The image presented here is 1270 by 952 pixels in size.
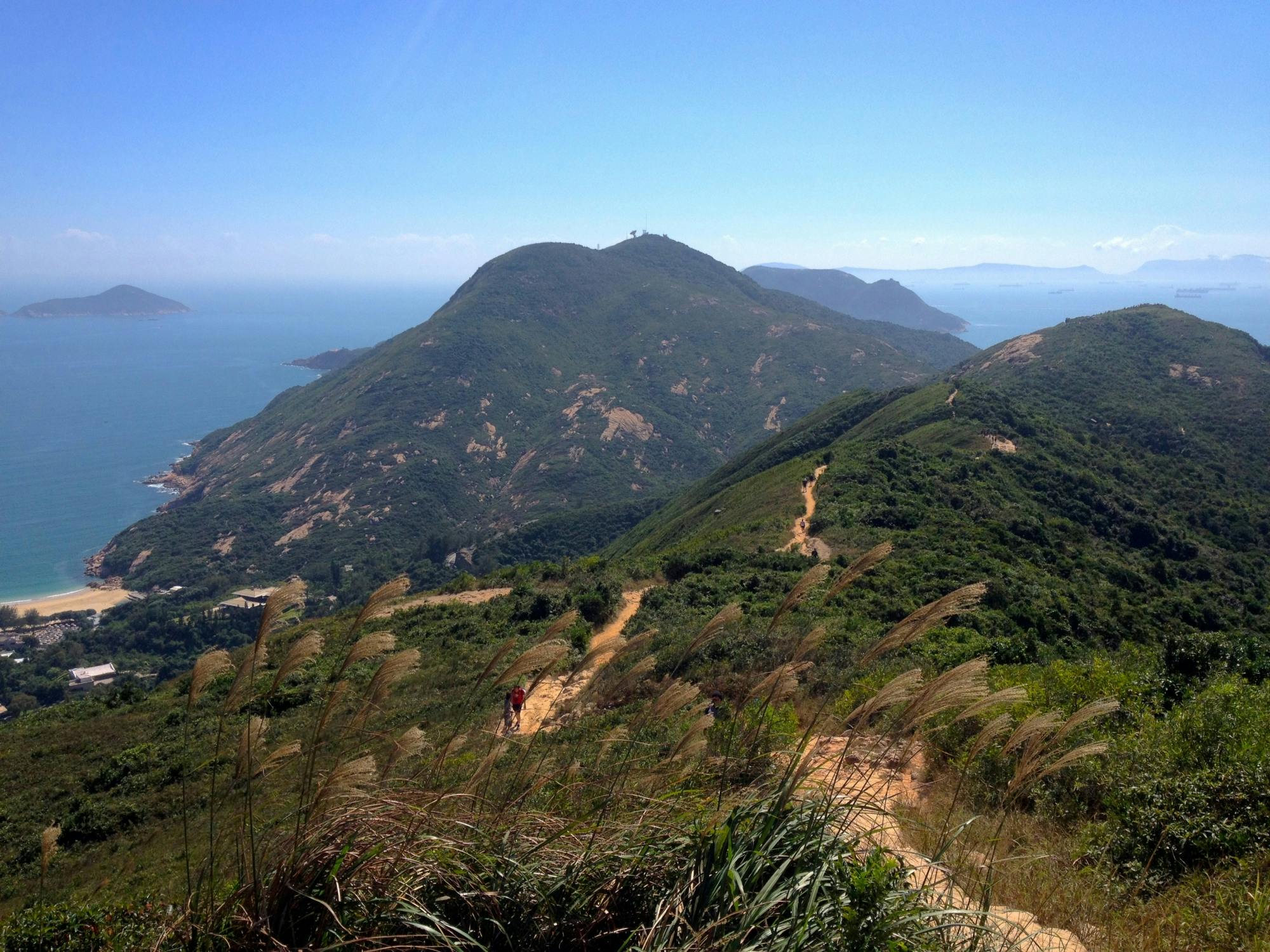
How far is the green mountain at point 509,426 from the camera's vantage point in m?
78.1

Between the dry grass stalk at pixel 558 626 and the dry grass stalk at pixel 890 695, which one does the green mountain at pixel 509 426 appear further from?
the dry grass stalk at pixel 890 695

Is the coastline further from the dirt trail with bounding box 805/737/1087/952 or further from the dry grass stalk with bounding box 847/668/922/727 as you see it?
the dry grass stalk with bounding box 847/668/922/727

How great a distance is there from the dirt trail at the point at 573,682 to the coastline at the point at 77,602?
242ft

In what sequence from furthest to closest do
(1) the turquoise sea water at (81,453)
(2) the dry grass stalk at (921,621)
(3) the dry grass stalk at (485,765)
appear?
(1) the turquoise sea water at (81,453), (3) the dry grass stalk at (485,765), (2) the dry grass stalk at (921,621)

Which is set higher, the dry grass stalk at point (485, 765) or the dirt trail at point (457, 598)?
the dry grass stalk at point (485, 765)

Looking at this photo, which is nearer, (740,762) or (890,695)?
(890,695)

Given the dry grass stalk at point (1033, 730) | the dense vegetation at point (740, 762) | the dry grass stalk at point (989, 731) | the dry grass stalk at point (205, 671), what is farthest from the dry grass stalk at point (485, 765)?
the dry grass stalk at point (1033, 730)

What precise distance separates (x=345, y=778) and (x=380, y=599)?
0.66 meters

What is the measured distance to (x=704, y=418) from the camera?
11575cm

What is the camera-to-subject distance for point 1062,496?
3372cm

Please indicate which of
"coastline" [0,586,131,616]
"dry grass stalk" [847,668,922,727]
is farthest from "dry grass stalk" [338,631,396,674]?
"coastline" [0,586,131,616]

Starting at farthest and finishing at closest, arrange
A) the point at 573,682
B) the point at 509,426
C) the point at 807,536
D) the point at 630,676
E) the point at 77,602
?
1. the point at 509,426
2. the point at 77,602
3. the point at 807,536
4. the point at 573,682
5. the point at 630,676

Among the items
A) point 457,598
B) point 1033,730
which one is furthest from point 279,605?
point 457,598

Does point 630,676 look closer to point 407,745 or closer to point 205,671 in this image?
point 407,745
